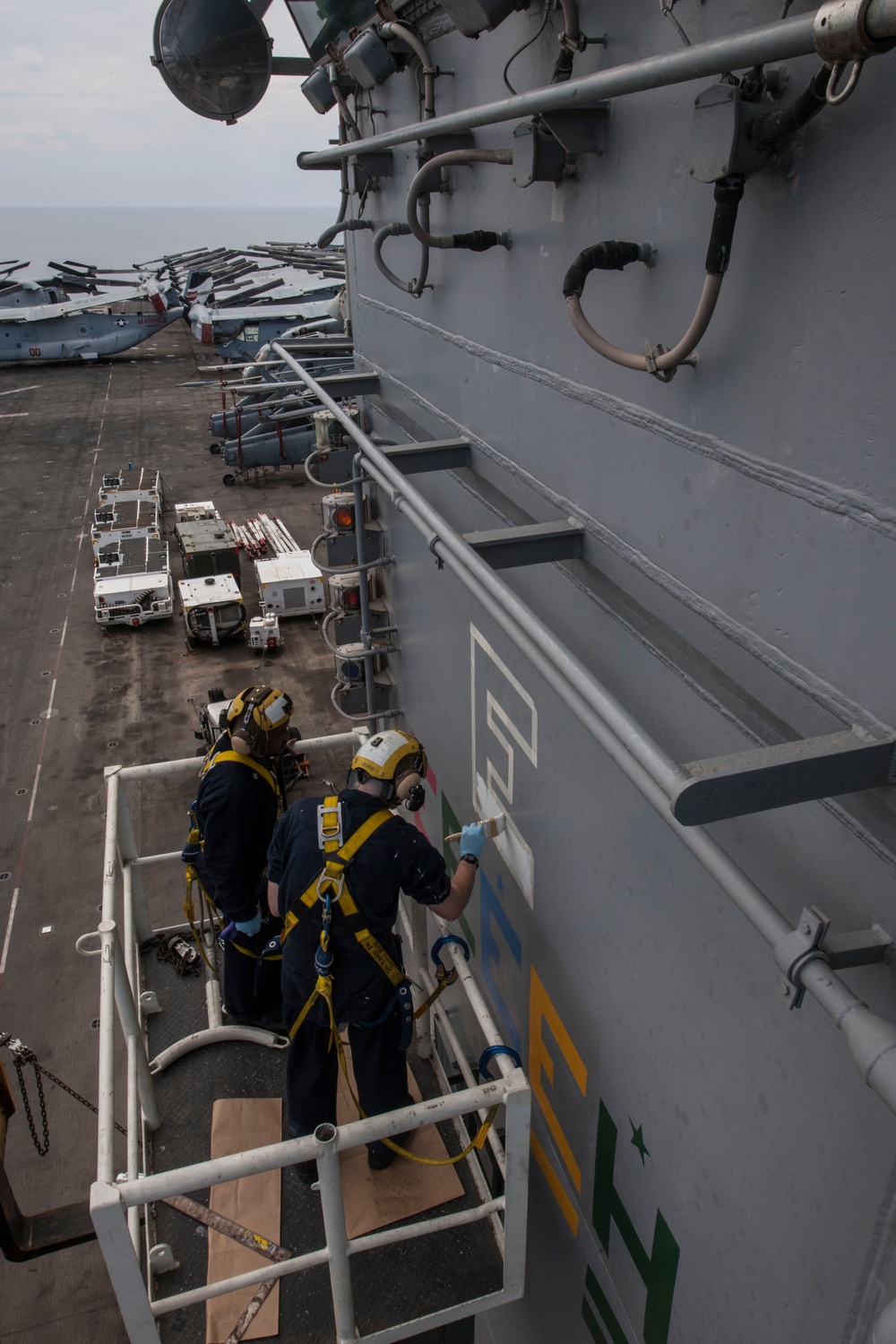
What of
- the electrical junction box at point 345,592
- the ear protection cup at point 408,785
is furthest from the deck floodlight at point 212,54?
the ear protection cup at point 408,785

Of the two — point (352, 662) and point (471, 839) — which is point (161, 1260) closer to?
point (471, 839)

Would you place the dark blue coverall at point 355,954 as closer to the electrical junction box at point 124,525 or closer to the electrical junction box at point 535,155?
the electrical junction box at point 535,155

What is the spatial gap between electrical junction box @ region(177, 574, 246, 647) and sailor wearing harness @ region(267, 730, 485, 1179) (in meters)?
13.2

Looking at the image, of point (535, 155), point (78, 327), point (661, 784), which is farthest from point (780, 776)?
point (78, 327)

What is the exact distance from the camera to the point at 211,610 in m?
16.7

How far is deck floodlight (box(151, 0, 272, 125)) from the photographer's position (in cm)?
547

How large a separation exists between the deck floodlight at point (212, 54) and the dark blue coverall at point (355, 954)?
484 centimetres

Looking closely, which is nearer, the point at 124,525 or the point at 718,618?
the point at 718,618

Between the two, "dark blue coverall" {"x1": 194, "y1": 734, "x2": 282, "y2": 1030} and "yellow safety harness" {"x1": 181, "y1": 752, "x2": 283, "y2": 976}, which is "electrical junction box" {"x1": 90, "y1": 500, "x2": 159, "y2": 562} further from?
"dark blue coverall" {"x1": 194, "y1": 734, "x2": 282, "y2": 1030}

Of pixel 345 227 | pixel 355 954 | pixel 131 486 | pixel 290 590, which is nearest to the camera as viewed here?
pixel 355 954

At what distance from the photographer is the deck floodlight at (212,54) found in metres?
5.47

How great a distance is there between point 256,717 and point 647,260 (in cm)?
300

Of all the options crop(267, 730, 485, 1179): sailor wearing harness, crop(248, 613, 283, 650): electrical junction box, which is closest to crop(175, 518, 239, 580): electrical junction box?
crop(248, 613, 283, 650): electrical junction box

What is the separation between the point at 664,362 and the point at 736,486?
32cm
